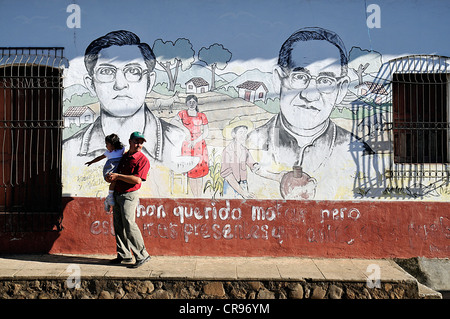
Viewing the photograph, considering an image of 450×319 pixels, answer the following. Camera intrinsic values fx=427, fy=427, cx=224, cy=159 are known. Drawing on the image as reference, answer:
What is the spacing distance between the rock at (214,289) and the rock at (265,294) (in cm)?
42

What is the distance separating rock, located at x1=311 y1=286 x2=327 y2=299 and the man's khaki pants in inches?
82.0

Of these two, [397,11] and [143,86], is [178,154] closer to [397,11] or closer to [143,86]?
[143,86]

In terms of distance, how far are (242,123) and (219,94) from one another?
52cm

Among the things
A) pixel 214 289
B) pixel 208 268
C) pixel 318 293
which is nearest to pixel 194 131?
pixel 208 268

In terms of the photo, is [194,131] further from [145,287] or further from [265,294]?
[265,294]

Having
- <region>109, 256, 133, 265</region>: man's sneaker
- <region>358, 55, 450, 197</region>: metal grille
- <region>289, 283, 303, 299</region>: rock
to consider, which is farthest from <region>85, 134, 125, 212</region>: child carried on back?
<region>358, 55, 450, 197</region>: metal grille

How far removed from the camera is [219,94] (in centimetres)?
596

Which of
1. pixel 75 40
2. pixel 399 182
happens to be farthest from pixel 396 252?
pixel 75 40

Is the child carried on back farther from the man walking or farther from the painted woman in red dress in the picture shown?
the painted woman in red dress

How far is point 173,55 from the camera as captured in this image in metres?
5.97

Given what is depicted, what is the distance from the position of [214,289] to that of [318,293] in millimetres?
1184

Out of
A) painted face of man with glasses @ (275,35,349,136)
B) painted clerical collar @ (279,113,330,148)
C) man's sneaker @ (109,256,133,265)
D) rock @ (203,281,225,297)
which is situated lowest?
rock @ (203,281,225,297)

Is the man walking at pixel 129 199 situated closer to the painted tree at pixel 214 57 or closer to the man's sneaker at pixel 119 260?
the man's sneaker at pixel 119 260

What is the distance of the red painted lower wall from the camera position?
5.82 meters
